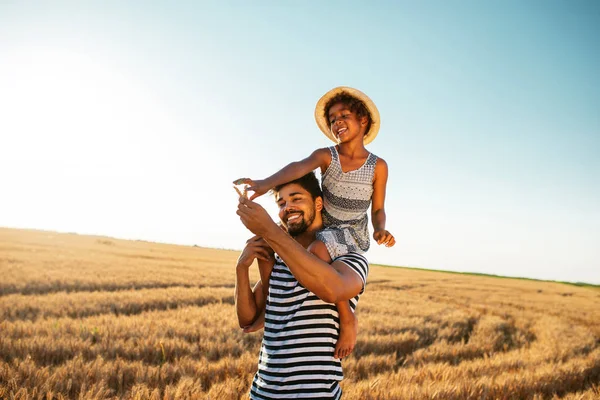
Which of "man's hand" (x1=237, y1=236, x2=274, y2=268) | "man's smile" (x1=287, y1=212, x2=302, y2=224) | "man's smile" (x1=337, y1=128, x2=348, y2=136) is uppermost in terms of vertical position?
"man's smile" (x1=337, y1=128, x2=348, y2=136)

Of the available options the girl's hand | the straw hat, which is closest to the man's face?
the girl's hand

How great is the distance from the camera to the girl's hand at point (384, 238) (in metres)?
2.78

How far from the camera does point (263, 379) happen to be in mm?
2039

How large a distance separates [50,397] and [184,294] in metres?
9.68

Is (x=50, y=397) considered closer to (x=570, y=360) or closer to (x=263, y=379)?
(x=263, y=379)

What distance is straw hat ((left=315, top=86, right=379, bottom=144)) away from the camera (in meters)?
3.14

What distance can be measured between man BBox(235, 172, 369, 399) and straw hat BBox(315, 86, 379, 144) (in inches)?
49.4

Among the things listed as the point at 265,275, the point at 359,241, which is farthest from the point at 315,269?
the point at 359,241

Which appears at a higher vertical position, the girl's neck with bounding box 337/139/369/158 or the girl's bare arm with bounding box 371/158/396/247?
the girl's neck with bounding box 337/139/369/158

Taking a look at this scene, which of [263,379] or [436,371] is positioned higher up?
[263,379]

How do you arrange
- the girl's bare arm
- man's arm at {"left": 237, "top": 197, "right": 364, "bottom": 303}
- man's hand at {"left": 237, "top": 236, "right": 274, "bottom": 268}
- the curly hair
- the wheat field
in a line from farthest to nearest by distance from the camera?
the wheat field < the curly hair < the girl's bare arm < man's hand at {"left": 237, "top": 236, "right": 274, "bottom": 268} < man's arm at {"left": 237, "top": 197, "right": 364, "bottom": 303}

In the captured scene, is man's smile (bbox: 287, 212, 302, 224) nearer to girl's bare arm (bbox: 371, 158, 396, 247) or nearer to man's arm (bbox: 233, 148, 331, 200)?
man's arm (bbox: 233, 148, 331, 200)

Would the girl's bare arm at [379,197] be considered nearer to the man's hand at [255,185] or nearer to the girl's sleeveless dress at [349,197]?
the girl's sleeveless dress at [349,197]

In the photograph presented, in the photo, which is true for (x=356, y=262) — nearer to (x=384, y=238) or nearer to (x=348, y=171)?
(x=384, y=238)
